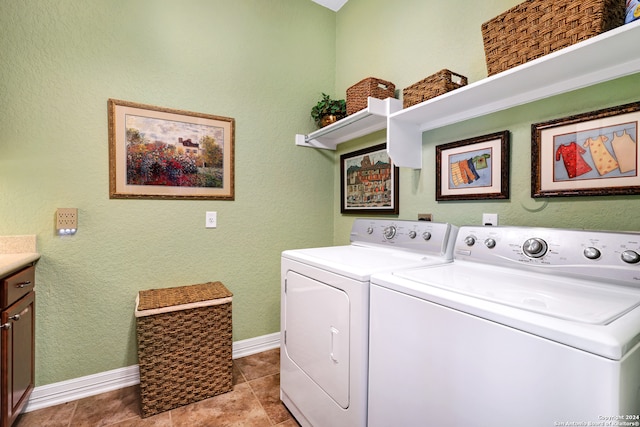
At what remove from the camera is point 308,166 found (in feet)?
8.47

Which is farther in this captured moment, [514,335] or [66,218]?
[66,218]

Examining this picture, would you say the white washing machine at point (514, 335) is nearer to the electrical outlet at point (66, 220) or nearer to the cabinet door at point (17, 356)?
the cabinet door at point (17, 356)

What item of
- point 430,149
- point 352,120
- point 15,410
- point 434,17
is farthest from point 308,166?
point 15,410

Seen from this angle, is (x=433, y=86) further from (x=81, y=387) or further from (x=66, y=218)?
(x=81, y=387)

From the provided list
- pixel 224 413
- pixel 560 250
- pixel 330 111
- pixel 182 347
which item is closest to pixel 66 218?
pixel 182 347

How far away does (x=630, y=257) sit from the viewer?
886mm

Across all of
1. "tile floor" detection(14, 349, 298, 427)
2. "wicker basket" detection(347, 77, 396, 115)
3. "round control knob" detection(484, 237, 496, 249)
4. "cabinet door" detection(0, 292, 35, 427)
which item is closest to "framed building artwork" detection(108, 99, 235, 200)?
"cabinet door" detection(0, 292, 35, 427)

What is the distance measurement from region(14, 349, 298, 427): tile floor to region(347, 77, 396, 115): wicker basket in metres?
1.88

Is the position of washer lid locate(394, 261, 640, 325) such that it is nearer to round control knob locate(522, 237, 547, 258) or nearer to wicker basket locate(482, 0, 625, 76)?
round control knob locate(522, 237, 547, 258)

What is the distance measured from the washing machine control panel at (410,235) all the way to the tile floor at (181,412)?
3.61ft

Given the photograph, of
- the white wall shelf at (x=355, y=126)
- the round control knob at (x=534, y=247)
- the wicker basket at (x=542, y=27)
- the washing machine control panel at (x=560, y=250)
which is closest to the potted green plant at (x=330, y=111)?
the white wall shelf at (x=355, y=126)

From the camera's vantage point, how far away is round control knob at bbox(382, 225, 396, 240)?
1.68 m

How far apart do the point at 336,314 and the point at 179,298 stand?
1089 millimetres

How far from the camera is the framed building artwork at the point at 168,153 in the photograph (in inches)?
75.1
